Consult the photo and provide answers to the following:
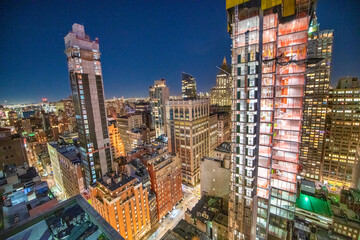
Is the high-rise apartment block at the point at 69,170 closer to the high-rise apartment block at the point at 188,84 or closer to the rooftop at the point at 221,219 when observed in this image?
the rooftop at the point at 221,219

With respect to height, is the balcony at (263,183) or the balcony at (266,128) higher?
the balcony at (266,128)

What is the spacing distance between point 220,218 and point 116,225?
2707 centimetres

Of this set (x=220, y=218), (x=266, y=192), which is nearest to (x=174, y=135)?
(x=220, y=218)

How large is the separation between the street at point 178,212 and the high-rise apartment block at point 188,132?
3.80 meters

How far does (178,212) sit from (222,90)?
115 metres

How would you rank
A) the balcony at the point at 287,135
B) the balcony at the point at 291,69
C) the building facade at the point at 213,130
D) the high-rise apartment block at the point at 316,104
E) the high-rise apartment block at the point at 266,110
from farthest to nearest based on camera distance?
the building facade at the point at 213,130, the high-rise apartment block at the point at 316,104, the balcony at the point at 287,135, the balcony at the point at 291,69, the high-rise apartment block at the point at 266,110

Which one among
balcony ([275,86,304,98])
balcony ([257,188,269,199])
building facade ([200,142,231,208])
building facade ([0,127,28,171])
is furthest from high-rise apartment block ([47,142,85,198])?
balcony ([275,86,304,98])

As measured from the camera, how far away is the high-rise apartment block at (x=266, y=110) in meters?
23.6

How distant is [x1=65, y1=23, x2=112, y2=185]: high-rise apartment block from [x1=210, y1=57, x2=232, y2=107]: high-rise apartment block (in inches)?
4324

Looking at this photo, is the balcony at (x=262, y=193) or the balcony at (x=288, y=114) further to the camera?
the balcony at (x=262, y=193)

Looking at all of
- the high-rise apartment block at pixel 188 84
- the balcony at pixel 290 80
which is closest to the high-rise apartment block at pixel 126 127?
the high-rise apartment block at pixel 188 84

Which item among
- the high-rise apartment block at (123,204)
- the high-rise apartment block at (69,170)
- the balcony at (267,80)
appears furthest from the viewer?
the high-rise apartment block at (69,170)

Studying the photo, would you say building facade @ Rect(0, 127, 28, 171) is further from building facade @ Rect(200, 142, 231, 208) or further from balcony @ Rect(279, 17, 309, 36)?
balcony @ Rect(279, 17, 309, 36)

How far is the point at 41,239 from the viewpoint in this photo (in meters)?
9.26
